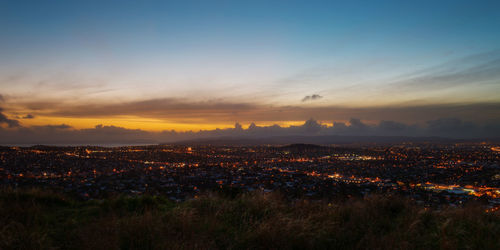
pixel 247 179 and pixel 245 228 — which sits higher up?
pixel 245 228

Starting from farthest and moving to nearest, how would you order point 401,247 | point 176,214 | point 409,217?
point 409,217 → point 176,214 → point 401,247

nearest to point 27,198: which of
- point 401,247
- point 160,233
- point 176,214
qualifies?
point 176,214

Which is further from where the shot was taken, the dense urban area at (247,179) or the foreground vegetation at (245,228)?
the dense urban area at (247,179)

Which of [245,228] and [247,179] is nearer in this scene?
[245,228]

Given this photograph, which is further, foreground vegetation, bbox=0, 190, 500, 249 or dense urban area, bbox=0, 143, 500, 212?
dense urban area, bbox=0, 143, 500, 212

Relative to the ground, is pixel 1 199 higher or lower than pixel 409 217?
higher

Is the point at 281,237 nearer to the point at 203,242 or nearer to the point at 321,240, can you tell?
the point at 321,240

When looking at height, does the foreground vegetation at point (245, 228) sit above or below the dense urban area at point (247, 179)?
above

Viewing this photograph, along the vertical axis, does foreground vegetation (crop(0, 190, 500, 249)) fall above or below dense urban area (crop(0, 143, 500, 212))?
above
